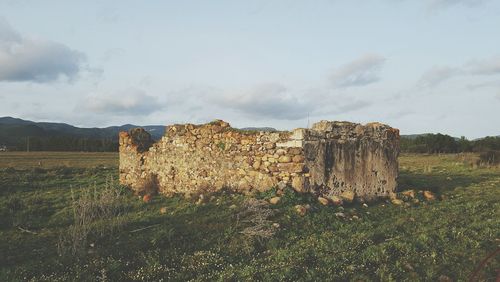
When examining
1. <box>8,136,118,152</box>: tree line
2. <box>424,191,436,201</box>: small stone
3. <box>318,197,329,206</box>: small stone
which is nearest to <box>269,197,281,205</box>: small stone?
<box>318,197,329,206</box>: small stone

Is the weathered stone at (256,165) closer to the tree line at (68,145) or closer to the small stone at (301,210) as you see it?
the small stone at (301,210)

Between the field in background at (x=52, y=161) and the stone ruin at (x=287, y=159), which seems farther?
the field in background at (x=52, y=161)

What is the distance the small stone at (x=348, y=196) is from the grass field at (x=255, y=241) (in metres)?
0.32

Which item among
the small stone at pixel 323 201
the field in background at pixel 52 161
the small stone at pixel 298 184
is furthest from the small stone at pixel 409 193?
the field in background at pixel 52 161

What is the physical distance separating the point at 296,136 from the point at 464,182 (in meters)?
7.95

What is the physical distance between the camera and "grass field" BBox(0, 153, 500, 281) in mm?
5820

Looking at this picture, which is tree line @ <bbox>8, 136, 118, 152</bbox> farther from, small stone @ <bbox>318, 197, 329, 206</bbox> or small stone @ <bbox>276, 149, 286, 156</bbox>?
small stone @ <bbox>318, 197, 329, 206</bbox>

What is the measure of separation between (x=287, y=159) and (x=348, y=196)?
189cm


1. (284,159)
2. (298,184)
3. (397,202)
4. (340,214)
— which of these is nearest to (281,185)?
(298,184)

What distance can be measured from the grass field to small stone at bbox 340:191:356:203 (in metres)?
0.32

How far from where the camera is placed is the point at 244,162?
11.3m

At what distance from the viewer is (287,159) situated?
10.5 m

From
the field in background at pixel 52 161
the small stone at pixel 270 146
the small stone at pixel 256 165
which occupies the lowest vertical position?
the field in background at pixel 52 161

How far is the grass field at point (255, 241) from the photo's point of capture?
5820 millimetres
